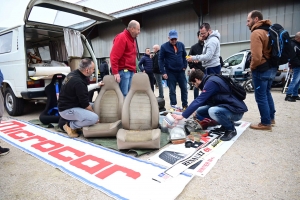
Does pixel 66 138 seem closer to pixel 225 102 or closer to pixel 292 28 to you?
pixel 225 102

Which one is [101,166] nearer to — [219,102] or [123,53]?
[219,102]

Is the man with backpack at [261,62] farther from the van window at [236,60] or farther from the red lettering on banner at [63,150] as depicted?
the van window at [236,60]

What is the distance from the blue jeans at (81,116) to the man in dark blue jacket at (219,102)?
48.0 inches

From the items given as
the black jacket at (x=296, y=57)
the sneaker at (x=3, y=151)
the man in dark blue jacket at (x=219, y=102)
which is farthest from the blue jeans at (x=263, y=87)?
the sneaker at (x=3, y=151)

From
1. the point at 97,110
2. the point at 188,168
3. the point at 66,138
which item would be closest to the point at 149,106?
the point at 97,110

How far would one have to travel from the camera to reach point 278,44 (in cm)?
290

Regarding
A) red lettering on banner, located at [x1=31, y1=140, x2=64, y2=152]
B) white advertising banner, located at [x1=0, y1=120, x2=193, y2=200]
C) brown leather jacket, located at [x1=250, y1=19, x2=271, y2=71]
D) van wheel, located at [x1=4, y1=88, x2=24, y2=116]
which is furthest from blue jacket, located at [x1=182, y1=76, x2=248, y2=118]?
van wheel, located at [x1=4, y1=88, x2=24, y2=116]

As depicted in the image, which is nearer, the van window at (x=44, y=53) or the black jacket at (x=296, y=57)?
the black jacket at (x=296, y=57)

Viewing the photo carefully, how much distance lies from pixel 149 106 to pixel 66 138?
1.40 meters

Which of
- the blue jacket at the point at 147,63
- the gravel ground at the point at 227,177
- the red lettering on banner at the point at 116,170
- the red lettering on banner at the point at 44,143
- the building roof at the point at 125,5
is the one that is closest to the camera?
the gravel ground at the point at 227,177

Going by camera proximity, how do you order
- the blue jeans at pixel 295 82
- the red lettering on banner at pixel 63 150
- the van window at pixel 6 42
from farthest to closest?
1. the blue jeans at pixel 295 82
2. the van window at pixel 6 42
3. the red lettering on banner at pixel 63 150

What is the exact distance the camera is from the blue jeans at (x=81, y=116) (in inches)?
121

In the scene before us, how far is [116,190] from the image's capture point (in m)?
1.81

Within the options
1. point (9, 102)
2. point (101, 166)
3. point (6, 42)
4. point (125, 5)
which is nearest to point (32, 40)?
point (6, 42)
